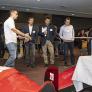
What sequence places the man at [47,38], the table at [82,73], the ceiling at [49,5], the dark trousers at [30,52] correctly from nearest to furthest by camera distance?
the table at [82,73], the dark trousers at [30,52], the man at [47,38], the ceiling at [49,5]

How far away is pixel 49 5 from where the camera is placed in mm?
13250

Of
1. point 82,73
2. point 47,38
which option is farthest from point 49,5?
point 82,73

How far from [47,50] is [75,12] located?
6.57 m

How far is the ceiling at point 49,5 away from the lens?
1273cm

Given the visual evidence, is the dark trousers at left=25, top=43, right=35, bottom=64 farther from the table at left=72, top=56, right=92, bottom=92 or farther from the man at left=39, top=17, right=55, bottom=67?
the table at left=72, top=56, right=92, bottom=92

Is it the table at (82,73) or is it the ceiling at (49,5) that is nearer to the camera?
the table at (82,73)

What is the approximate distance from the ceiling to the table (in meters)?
8.68

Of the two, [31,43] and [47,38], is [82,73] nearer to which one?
[31,43]

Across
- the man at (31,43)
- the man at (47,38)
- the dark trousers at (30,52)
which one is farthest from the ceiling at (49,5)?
the dark trousers at (30,52)

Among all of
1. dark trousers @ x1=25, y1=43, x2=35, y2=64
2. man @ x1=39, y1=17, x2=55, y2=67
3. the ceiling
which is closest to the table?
dark trousers @ x1=25, y1=43, x2=35, y2=64

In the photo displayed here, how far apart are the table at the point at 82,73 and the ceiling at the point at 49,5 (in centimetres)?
868

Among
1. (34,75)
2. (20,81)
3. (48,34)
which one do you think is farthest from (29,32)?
(20,81)

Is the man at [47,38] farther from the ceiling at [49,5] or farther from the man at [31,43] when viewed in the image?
the ceiling at [49,5]

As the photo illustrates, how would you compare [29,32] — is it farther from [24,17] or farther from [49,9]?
[24,17]
